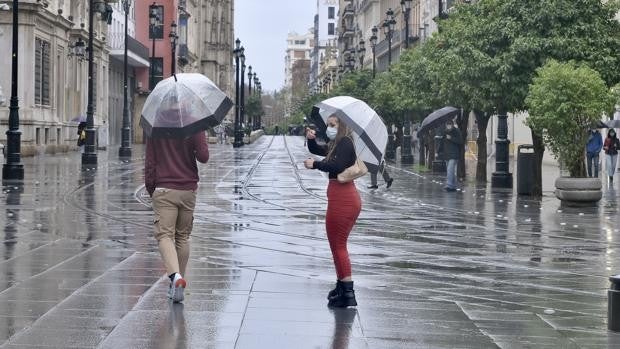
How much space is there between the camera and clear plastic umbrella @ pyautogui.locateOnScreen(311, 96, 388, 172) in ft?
34.4

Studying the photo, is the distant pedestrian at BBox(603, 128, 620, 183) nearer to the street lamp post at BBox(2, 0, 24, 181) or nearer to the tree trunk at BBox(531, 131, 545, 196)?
the tree trunk at BBox(531, 131, 545, 196)

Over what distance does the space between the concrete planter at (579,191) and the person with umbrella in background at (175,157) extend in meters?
15.1

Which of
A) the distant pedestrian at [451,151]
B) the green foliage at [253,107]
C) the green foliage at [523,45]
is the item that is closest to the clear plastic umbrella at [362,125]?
the green foliage at [523,45]

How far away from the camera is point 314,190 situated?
30359mm

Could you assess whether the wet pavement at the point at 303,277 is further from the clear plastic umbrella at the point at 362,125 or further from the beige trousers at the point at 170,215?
the clear plastic umbrella at the point at 362,125

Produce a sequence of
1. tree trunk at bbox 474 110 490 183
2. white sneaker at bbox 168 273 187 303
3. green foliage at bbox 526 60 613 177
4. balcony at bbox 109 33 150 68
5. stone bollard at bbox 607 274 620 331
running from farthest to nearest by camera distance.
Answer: balcony at bbox 109 33 150 68, tree trunk at bbox 474 110 490 183, green foliage at bbox 526 60 613 177, white sneaker at bbox 168 273 187 303, stone bollard at bbox 607 274 620 331

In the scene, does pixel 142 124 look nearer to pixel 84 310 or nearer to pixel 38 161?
pixel 84 310

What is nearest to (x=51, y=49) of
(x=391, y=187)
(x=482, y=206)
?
(x=391, y=187)

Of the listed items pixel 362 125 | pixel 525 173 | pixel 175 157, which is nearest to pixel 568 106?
pixel 525 173

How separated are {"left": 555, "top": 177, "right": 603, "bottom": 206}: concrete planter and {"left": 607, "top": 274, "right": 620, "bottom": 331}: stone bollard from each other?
1522 centimetres

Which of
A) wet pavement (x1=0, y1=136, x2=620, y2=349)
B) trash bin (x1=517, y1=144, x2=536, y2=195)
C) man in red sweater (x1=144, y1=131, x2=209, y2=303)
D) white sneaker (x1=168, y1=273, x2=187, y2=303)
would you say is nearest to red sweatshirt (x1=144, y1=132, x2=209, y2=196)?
man in red sweater (x1=144, y1=131, x2=209, y2=303)

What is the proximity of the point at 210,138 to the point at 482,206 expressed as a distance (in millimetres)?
75825

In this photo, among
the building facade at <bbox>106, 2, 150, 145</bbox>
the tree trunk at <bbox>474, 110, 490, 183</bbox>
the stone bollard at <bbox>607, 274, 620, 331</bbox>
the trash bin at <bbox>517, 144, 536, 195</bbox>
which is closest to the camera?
the stone bollard at <bbox>607, 274, 620, 331</bbox>

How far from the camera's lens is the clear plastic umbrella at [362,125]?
34.4 feet
